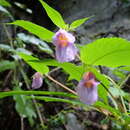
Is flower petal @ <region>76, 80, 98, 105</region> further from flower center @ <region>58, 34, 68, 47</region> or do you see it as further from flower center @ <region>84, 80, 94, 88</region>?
flower center @ <region>58, 34, 68, 47</region>

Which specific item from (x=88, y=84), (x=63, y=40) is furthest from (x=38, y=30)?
(x=88, y=84)

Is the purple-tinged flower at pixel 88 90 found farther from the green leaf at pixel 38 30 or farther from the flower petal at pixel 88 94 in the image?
the green leaf at pixel 38 30

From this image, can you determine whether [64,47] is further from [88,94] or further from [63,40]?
[88,94]

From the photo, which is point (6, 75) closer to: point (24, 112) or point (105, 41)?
point (24, 112)

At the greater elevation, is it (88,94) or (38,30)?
(38,30)

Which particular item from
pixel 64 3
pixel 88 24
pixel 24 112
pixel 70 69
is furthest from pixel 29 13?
pixel 70 69

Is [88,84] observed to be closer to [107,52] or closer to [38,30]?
[107,52]
